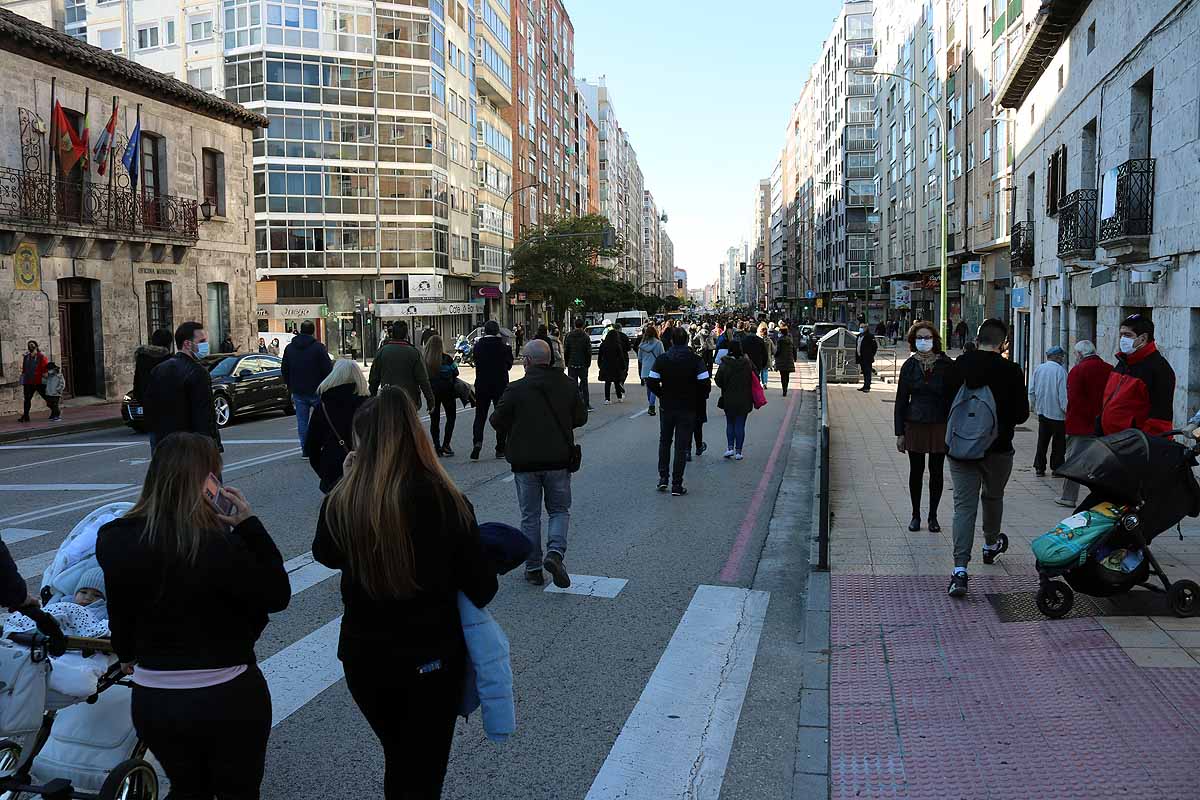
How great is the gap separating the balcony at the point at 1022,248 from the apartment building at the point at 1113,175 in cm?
16

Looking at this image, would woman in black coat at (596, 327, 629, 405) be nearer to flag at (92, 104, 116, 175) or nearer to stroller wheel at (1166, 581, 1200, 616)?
flag at (92, 104, 116, 175)

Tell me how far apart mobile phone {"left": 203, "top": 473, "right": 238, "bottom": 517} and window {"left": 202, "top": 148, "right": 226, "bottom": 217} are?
3004 centimetres

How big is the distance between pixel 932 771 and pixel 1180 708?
4.79 ft

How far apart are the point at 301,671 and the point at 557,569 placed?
7.04ft

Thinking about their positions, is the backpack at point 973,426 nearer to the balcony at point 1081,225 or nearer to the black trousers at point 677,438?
the black trousers at point 677,438

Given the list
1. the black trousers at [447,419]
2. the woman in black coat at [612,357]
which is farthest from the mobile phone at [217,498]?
the woman in black coat at [612,357]

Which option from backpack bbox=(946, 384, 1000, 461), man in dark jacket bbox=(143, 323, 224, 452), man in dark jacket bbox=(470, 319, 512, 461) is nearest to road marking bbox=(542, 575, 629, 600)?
backpack bbox=(946, 384, 1000, 461)

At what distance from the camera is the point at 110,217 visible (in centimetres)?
2523

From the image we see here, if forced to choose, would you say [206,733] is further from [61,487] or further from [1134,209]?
[1134,209]

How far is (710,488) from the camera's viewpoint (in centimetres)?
1147

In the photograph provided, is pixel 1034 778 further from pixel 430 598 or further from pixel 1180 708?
pixel 430 598

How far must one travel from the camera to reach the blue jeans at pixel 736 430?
1364cm

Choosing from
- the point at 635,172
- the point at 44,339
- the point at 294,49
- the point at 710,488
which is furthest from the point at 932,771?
the point at 635,172

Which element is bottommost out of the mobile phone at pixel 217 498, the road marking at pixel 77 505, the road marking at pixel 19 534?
the road marking at pixel 77 505
